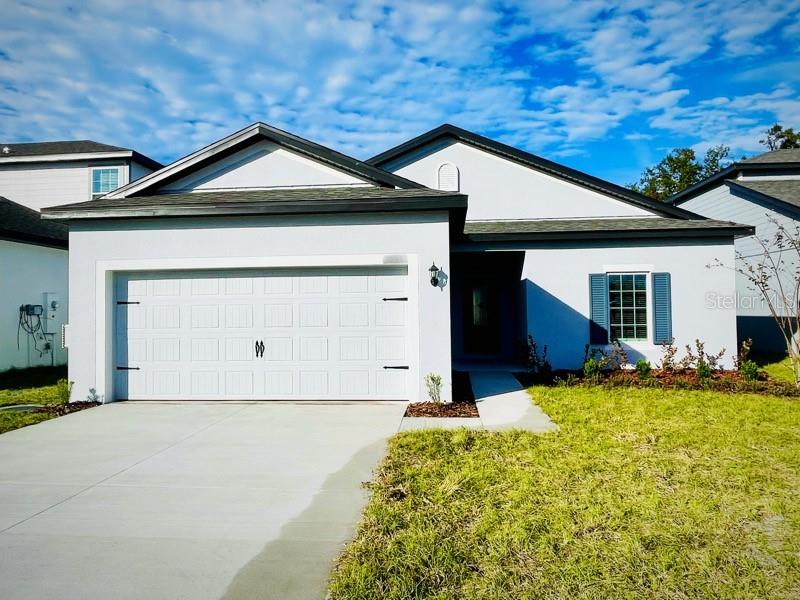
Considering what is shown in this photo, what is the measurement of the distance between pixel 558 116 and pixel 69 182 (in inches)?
685

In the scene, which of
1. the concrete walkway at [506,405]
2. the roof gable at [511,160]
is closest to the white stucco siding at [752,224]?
the roof gable at [511,160]

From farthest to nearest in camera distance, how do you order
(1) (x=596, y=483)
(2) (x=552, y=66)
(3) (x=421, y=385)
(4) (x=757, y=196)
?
1. (4) (x=757, y=196)
2. (2) (x=552, y=66)
3. (3) (x=421, y=385)
4. (1) (x=596, y=483)

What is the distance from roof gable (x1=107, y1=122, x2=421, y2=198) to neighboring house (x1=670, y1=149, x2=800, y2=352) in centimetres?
1135

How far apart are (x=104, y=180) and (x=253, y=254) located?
11.3m

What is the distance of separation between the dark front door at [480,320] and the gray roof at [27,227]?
1210 cm

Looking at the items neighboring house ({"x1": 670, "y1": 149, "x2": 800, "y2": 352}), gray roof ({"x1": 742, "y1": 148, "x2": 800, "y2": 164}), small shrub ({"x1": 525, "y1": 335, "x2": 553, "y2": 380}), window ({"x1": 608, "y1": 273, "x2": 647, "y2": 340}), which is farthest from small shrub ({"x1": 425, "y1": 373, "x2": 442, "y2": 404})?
gray roof ({"x1": 742, "y1": 148, "x2": 800, "y2": 164})

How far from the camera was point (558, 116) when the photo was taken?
17.5 m

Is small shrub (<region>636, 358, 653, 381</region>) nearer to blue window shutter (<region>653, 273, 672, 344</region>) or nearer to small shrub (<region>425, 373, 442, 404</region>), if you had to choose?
blue window shutter (<region>653, 273, 672, 344</region>)

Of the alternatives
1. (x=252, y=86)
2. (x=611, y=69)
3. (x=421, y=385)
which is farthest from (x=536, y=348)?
(x=252, y=86)

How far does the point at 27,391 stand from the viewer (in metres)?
10.0

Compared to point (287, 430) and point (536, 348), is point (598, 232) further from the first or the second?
point (287, 430)

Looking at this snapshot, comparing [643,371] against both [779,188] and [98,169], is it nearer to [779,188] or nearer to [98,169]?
[779,188]

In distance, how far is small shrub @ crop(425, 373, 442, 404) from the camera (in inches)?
322

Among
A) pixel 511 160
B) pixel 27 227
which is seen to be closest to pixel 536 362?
pixel 511 160
